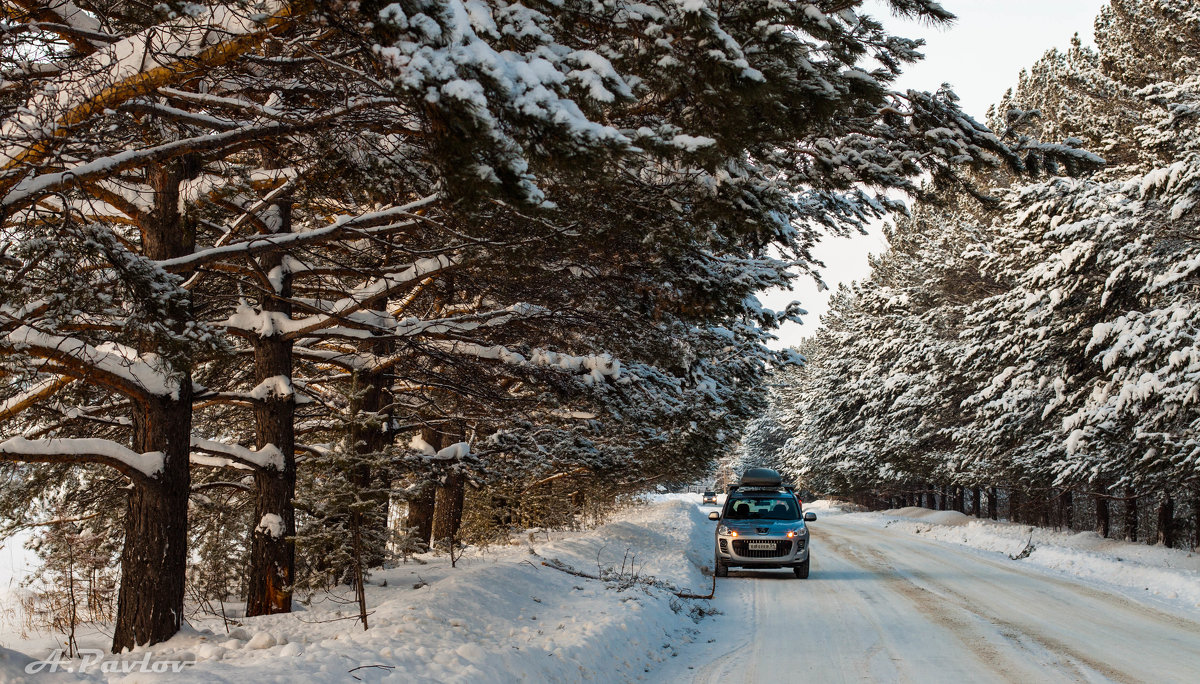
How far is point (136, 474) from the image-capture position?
7.09 meters

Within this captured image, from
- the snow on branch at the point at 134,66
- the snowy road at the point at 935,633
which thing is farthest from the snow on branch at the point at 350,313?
the snowy road at the point at 935,633

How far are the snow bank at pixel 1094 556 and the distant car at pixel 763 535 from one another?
5773mm

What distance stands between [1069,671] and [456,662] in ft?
18.7

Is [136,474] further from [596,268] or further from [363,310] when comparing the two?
[596,268]

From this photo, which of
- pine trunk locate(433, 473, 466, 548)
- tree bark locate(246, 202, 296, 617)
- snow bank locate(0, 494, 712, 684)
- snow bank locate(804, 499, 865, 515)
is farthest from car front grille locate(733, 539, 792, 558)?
snow bank locate(804, 499, 865, 515)

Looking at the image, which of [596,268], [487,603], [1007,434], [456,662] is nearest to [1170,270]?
[1007,434]

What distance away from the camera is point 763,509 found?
Answer: 16.7 meters

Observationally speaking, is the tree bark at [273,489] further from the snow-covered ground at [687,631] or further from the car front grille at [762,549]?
the car front grille at [762,549]

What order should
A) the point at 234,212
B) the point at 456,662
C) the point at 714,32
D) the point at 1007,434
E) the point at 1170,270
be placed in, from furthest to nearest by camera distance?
1. the point at 1007,434
2. the point at 1170,270
3. the point at 234,212
4. the point at 456,662
5. the point at 714,32

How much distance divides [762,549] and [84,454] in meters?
12.0

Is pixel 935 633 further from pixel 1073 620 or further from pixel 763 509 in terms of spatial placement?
pixel 763 509

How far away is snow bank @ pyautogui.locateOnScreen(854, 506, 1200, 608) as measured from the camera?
14.0 meters

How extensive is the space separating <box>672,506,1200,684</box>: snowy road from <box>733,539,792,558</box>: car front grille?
51 cm

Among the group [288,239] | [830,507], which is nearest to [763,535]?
[288,239]
